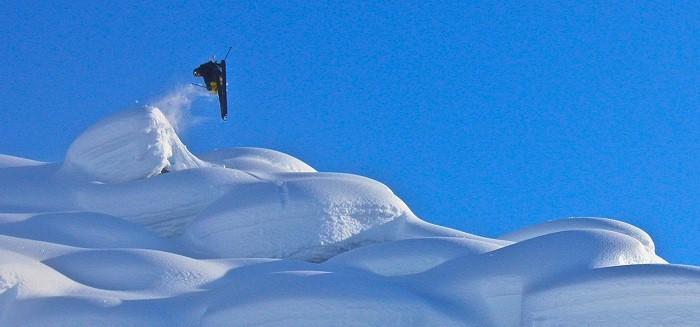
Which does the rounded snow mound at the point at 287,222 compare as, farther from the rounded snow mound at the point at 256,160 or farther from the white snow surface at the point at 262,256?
the rounded snow mound at the point at 256,160

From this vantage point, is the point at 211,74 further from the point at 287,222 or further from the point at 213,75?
the point at 287,222

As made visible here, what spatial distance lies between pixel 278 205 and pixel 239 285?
5.22 meters

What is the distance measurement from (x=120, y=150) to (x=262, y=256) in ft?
15.7

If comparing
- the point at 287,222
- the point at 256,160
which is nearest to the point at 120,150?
the point at 256,160

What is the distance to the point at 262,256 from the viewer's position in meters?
19.7

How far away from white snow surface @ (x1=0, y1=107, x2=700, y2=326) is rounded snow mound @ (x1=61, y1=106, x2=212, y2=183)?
0.03m

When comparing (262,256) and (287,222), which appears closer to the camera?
(262,256)

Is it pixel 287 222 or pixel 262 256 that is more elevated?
pixel 287 222

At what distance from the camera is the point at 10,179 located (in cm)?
2130

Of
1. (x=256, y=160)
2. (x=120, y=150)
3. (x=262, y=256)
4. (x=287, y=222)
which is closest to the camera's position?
(x=262, y=256)

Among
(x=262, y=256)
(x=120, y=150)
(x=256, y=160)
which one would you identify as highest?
(x=256, y=160)

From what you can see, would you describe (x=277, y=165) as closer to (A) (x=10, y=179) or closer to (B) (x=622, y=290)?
(A) (x=10, y=179)

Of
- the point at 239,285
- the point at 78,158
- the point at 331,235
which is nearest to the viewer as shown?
the point at 239,285

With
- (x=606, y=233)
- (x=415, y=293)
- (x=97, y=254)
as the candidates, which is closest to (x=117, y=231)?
(x=97, y=254)
